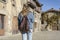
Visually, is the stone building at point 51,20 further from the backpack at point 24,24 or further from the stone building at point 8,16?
the backpack at point 24,24

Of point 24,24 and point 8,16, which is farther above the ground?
point 8,16

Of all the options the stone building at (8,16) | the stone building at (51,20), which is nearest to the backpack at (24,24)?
the stone building at (8,16)

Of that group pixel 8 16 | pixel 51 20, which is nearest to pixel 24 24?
pixel 8 16

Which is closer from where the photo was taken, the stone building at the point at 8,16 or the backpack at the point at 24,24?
the backpack at the point at 24,24

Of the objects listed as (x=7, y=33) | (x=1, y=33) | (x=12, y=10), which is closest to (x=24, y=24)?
(x=1, y=33)

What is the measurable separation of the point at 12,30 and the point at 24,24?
1685cm

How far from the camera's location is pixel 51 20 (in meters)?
53.8

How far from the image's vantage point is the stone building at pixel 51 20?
177 ft

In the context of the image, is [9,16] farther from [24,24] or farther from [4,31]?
[24,24]

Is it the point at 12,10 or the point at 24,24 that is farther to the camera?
the point at 12,10

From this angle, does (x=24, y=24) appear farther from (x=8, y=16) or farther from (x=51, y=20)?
(x=51, y=20)

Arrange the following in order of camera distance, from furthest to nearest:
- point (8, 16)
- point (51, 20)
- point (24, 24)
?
point (51, 20) < point (8, 16) < point (24, 24)

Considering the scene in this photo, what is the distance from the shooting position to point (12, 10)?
2427 centimetres

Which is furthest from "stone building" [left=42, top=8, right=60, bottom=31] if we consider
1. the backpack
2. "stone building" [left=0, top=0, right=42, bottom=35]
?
the backpack
